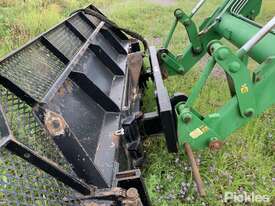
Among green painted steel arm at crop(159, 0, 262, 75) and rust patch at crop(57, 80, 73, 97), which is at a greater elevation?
green painted steel arm at crop(159, 0, 262, 75)

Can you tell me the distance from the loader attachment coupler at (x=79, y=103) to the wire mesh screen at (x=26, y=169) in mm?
11

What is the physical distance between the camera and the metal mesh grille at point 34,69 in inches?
89.4

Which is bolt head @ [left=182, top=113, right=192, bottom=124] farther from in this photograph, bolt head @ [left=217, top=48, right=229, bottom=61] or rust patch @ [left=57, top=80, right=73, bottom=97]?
rust patch @ [left=57, top=80, right=73, bottom=97]

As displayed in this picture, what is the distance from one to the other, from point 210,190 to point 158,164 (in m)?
0.49

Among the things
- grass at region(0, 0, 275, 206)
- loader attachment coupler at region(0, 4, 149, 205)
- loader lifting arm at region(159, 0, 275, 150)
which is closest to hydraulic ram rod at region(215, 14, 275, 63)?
loader lifting arm at region(159, 0, 275, 150)

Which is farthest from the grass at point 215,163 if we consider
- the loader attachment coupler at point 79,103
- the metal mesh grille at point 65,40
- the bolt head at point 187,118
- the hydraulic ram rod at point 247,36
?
the metal mesh grille at point 65,40

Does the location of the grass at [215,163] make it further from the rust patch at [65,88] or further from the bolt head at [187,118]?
the rust patch at [65,88]

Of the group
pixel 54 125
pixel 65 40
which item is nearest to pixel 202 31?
pixel 65 40

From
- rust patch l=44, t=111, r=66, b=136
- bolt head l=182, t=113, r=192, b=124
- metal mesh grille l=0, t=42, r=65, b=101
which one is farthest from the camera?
bolt head l=182, t=113, r=192, b=124

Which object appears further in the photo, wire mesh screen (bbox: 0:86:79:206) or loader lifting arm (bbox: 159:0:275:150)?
loader lifting arm (bbox: 159:0:275:150)

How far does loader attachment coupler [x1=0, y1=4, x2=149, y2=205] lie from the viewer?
2018 mm

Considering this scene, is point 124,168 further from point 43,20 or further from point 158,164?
point 43,20

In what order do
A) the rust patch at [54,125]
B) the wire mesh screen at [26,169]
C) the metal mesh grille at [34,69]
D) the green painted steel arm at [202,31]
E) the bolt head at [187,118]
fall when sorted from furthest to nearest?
the green painted steel arm at [202,31], the bolt head at [187,118], the metal mesh grille at [34,69], the rust patch at [54,125], the wire mesh screen at [26,169]

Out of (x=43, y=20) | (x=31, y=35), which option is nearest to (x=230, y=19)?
(x=31, y=35)
